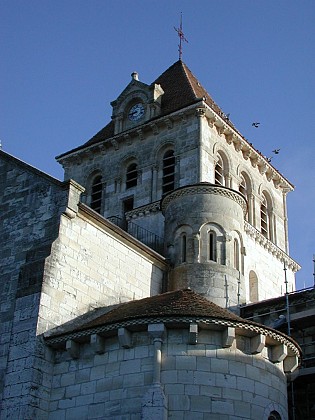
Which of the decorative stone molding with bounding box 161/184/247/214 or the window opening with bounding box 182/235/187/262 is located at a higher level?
the decorative stone molding with bounding box 161/184/247/214

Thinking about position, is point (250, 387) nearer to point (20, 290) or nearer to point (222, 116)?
point (20, 290)

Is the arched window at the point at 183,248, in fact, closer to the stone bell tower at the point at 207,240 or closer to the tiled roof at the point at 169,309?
the stone bell tower at the point at 207,240

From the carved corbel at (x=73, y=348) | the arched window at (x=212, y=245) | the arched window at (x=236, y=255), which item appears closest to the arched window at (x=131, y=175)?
the arched window at (x=212, y=245)

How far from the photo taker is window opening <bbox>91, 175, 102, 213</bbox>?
3225cm

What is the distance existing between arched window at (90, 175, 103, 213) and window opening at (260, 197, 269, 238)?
24.1ft

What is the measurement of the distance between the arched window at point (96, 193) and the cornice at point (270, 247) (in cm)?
667

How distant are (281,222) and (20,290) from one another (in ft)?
59.1

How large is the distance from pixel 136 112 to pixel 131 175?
326cm

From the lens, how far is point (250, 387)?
54.3ft

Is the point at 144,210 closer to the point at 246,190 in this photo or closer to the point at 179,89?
the point at 246,190

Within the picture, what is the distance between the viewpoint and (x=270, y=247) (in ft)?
104

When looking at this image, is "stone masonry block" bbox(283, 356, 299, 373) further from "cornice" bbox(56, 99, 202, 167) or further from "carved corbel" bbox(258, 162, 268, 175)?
"carved corbel" bbox(258, 162, 268, 175)

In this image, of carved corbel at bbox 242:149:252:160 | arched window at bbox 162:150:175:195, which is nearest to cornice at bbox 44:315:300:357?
arched window at bbox 162:150:175:195

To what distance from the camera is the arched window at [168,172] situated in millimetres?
29797
